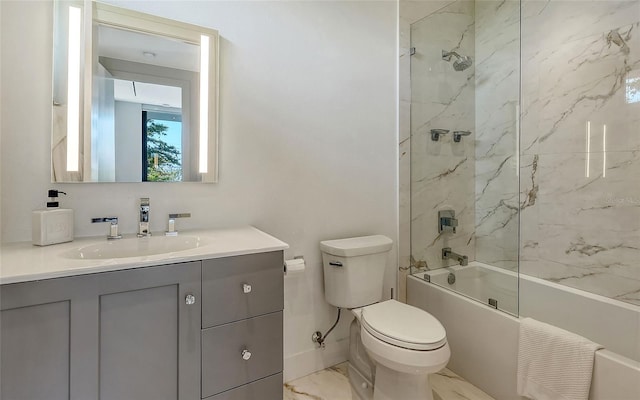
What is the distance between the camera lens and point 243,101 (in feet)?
5.45

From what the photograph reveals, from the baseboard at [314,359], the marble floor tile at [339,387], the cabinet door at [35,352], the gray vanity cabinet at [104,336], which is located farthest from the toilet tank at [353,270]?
the cabinet door at [35,352]

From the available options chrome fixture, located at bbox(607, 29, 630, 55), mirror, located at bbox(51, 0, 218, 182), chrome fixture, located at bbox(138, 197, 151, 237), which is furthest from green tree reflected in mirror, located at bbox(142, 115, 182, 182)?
chrome fixture, located at bbox(607, 29, 630, 55)

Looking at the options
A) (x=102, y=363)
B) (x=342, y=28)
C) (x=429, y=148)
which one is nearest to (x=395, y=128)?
(x=429, y=148)

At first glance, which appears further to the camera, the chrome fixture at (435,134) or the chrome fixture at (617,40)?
the chrome fixture at (435,134)

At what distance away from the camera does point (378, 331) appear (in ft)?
4.70

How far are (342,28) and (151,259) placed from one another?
1771 mm

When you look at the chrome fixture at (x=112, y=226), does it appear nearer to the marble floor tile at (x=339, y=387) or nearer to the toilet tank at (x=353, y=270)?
the toilet tank at (x=353, y=270)

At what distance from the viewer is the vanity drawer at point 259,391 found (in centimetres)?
117

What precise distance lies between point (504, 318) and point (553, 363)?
27 cm

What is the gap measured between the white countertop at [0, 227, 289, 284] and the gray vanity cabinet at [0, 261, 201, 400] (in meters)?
0.03

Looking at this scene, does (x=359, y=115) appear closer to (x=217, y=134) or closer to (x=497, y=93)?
(x=217, y=134)

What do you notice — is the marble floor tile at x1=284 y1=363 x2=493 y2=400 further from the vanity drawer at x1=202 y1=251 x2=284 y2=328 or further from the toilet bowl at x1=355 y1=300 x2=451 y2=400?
the vanity drawer at x1=202 y1=251 x2=284 y2=328

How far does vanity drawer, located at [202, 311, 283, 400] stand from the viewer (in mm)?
1125

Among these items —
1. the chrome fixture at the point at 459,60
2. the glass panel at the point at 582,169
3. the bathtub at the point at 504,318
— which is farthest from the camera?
the chrome fixture at the point at 459,60
